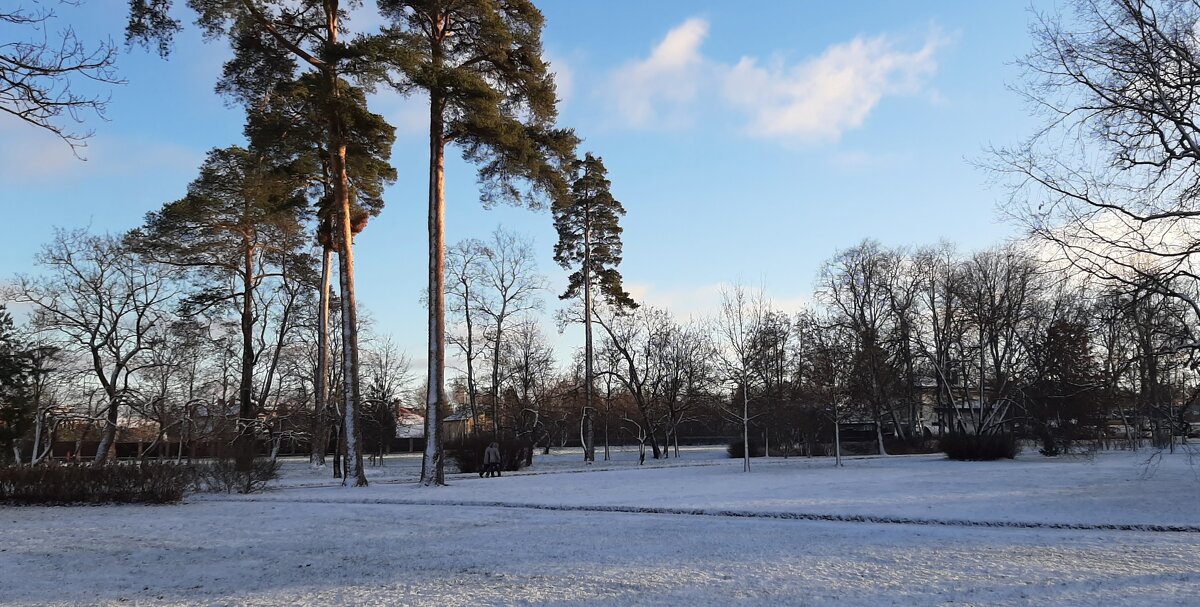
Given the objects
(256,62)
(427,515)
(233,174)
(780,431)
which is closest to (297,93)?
(256,62)

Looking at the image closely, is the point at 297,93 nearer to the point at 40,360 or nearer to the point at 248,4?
the point at 248,4

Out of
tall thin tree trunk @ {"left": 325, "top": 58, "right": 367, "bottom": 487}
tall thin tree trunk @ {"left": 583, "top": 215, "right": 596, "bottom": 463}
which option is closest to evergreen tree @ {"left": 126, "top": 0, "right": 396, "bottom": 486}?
tall thin tree trunk @ {"left": 325, "top": 58, "right": 367, "bottom": 487}

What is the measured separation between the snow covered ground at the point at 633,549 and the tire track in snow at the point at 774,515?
0.04m

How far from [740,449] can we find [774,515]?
102ft

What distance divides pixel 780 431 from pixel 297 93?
3609 cm

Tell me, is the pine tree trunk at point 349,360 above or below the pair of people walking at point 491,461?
above

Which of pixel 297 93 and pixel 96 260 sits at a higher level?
pixel 297 93

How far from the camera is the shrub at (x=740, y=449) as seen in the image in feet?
147

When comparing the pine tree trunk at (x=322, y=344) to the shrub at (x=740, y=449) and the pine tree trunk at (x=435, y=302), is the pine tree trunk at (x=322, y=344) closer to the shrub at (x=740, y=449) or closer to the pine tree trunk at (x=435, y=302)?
the pine tree trunk at (x=435, y=302)

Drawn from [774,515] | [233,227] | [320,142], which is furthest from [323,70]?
[774,515]

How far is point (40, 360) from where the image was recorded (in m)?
25.1

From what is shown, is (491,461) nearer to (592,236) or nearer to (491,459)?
(491,459)

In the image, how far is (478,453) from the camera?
1203 inches

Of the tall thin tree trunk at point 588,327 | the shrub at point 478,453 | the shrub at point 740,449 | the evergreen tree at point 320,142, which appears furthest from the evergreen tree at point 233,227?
the shrub at point 740,449
